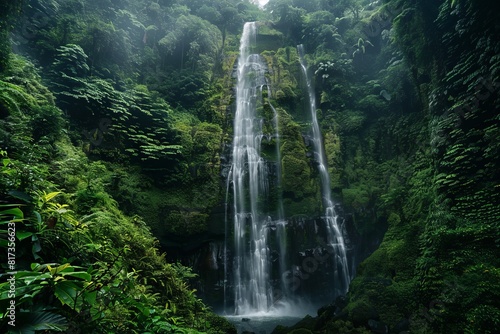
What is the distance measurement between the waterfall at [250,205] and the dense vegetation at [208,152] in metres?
0.98

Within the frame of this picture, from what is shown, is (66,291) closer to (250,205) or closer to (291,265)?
(291,265)

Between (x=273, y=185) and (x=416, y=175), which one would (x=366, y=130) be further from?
(x=273, y=185)

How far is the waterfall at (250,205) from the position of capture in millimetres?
11797

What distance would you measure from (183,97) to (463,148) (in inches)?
578

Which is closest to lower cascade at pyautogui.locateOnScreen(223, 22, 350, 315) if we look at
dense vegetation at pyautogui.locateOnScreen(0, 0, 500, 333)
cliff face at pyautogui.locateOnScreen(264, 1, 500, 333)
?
dense vegetation at pyautogui.locateOnScreen(0, 0, 500, 333)

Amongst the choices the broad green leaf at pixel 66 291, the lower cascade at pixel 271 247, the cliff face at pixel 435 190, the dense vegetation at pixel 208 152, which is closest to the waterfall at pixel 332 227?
the lower cascade at pixel 271 247

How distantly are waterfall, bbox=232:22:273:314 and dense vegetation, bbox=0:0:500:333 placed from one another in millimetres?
977

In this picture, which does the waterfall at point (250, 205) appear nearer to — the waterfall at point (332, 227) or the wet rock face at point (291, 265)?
the wet rock face at point (291, 265)

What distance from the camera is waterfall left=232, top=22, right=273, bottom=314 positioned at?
11797mm

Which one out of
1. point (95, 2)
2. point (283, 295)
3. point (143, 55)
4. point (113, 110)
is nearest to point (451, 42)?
point (283, 295)

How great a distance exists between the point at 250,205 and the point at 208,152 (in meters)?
3.80

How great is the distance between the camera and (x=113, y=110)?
12367mm

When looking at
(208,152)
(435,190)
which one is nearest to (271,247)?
(208,152)

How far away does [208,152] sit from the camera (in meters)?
15.1
